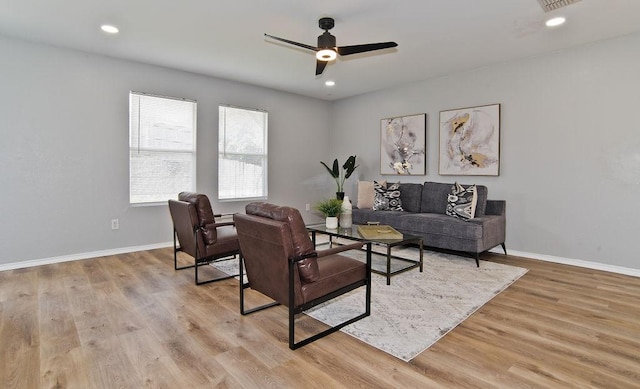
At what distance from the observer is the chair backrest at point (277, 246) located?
83.5 inches

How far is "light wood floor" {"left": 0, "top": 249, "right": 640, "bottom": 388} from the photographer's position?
185 cm

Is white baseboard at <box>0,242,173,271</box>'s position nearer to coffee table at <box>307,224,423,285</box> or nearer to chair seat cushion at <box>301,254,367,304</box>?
coffee table at <box>307,224,423,285</box>

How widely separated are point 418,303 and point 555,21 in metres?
3.11

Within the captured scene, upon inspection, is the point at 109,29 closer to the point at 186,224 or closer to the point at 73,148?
the point at 73,148

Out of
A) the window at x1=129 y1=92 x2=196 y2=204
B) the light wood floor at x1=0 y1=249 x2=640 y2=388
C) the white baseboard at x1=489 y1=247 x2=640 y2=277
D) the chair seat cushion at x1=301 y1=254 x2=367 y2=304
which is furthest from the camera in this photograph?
the window at x1=129 y1=92 x2=196 y2=204

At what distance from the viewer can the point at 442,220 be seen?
4.34 m

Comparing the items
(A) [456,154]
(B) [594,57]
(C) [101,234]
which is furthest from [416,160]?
(C) [101,234]

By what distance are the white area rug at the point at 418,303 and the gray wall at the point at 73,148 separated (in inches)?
71.6

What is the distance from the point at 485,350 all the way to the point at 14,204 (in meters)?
4.98

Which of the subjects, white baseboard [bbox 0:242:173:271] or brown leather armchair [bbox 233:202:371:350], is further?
white baseboard [bbox 0:242:173:271]

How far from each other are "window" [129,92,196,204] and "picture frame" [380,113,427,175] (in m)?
3.27

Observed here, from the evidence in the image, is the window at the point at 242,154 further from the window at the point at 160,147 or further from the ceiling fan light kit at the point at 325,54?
the ceiling fan light kit at the point at 325,54

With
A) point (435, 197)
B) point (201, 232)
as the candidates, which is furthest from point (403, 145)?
point (201, 232)

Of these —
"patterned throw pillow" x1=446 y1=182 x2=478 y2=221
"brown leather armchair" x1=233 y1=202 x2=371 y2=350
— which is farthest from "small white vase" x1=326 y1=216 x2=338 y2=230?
"patterned throw pillow" x1=446 y1=182 x2=478 y2=221
